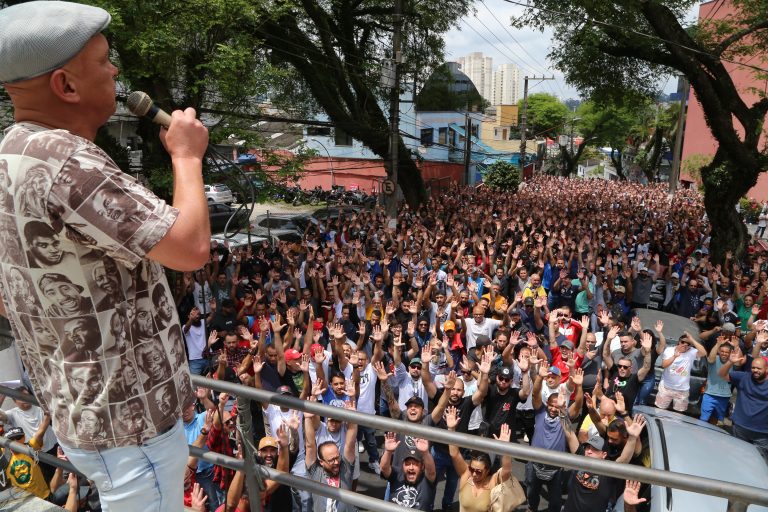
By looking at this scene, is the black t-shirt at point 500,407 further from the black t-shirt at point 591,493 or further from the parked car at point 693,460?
the parked car at point 693,460

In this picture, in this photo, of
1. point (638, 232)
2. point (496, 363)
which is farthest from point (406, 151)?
point (496, 363)

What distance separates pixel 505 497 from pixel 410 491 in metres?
0.84

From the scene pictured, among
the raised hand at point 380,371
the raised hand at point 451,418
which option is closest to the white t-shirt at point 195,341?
the raised hand at point 380,371

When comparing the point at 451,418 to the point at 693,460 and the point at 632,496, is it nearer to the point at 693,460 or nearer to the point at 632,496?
the point at 632,496

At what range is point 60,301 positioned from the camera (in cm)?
117

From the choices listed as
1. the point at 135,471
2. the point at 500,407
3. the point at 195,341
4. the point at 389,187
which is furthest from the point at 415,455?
the point at 389,187

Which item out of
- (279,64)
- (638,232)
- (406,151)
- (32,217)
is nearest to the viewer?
(32,217)

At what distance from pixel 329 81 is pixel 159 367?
18597 mm

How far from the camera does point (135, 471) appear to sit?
52.7 inches

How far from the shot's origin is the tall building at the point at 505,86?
18525cm

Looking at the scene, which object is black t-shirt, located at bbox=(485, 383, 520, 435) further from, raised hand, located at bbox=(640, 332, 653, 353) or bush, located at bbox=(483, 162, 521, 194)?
bush, located at bbox=(483, 162, 521, 194)

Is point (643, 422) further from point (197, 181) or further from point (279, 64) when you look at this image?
point (279, 64)

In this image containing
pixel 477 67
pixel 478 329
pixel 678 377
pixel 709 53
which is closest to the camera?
pixel 678 377

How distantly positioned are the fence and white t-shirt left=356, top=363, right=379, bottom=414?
183 inches
